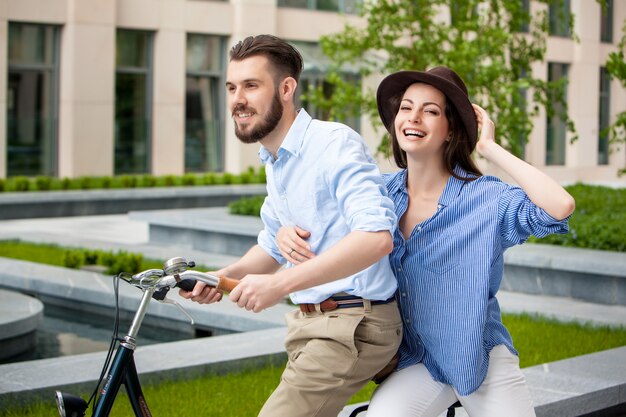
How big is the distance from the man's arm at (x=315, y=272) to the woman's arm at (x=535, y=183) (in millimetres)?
743

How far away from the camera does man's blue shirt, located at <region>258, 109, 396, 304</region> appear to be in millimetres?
3438

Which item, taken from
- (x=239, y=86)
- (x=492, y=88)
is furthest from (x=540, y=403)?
(x=492, y=88)

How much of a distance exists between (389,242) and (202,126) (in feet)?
84.4

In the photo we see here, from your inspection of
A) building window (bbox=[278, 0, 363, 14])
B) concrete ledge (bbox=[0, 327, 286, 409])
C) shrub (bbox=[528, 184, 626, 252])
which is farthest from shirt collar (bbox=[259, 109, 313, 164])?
building window (bbox=[278, 0, 363, 14])

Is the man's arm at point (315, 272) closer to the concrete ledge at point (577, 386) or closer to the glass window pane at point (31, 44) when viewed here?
the concrete ledge at point (577, 386)

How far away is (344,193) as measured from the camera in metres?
3.40

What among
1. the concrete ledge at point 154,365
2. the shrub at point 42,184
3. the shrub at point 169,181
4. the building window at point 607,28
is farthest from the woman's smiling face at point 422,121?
the building window at point 607,28

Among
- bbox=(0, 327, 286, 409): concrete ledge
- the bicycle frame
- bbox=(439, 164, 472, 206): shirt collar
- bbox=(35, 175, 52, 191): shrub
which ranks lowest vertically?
bbox=(0, 327, 286, 409): concrete ledge

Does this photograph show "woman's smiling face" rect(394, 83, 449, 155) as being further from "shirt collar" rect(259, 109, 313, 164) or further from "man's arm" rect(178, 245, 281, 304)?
"man's arm" rect(178, 245, 281, 304)

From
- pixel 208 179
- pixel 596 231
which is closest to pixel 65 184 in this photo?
pixel 208 179

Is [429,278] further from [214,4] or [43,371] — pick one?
[214,4]

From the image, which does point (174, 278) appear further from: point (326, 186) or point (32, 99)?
point (32, 99)

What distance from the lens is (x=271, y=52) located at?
11.6 feet

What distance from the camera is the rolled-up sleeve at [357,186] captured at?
329 centimetres
